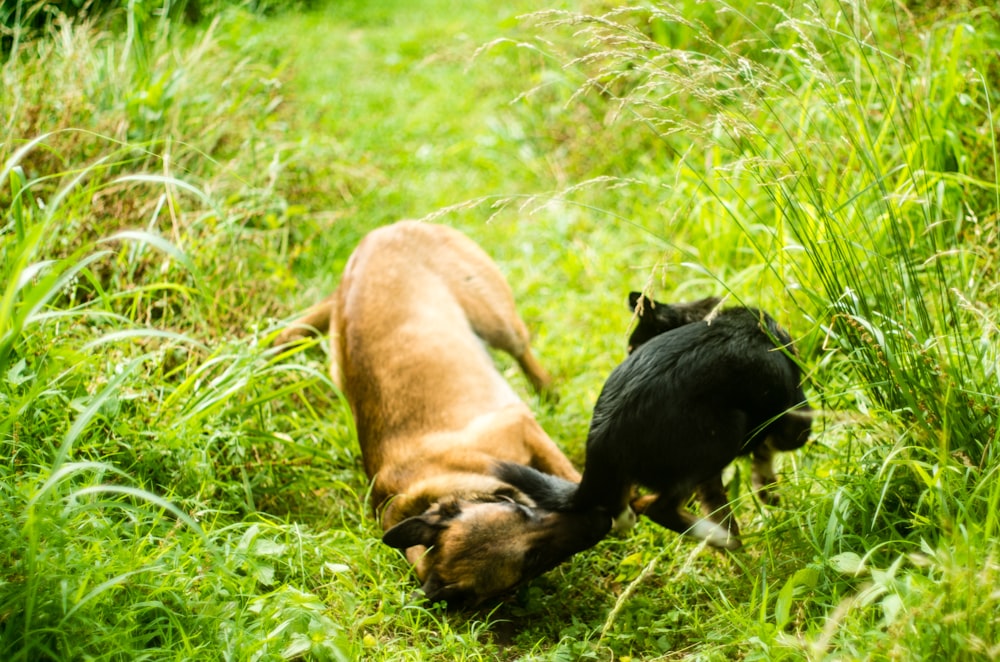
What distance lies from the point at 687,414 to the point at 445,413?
1.25 metres

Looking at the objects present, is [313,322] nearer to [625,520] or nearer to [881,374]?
[625,520]

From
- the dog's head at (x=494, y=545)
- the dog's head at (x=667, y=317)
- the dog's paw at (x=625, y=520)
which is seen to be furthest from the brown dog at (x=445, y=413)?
the dog's head at (x=667, y=317)

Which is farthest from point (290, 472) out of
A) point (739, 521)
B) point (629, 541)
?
point (739, 521)

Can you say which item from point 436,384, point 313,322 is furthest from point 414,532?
point 313,322

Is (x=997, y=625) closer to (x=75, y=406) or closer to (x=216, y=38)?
(x=75, y=406)

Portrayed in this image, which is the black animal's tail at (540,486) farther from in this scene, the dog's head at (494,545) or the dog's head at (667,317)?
the dog's head at (667,317)

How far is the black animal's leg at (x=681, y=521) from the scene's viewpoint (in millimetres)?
2945

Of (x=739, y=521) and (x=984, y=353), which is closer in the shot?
(x=984, y=353)

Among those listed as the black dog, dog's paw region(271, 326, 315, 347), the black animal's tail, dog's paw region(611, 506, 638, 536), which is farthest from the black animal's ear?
dog's paw region(271, 326, 315, 347)

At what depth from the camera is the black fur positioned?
2.87 metres

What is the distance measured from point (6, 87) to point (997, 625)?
501cm

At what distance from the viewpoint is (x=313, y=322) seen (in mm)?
4566

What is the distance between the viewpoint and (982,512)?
248cm

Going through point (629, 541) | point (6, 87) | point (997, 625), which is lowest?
point (629, 541)
